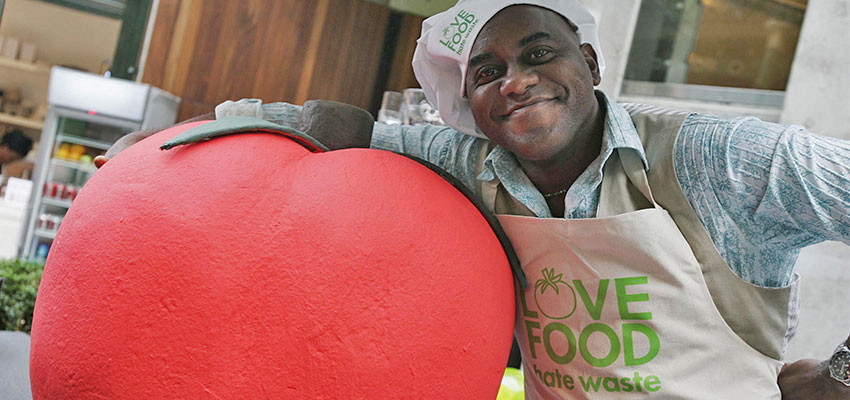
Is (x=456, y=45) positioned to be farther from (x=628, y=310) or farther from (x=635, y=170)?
(x=628, y=310)

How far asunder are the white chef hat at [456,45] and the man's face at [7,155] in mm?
4314

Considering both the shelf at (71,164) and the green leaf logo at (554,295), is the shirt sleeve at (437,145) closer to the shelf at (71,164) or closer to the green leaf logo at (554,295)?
the green leaf logo at (554,295)

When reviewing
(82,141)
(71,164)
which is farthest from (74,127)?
(71,164)

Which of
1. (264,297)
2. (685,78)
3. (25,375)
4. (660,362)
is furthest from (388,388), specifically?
(685,78)

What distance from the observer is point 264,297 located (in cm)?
72

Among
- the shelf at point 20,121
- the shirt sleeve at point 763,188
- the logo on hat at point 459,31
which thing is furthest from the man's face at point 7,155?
the shirt sleeve at point 763,188

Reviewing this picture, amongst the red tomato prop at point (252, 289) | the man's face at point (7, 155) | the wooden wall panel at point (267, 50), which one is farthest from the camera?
the man's face at point (7, 155)

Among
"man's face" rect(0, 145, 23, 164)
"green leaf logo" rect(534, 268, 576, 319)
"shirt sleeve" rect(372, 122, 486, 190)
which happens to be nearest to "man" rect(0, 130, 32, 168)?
"man's face" rect(0, 145, 23, 164)

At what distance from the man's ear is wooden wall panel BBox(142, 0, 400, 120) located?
0.34m

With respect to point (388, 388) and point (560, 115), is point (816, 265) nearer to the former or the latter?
point (560, 115)

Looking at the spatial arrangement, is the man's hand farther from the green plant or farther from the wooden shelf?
the wooden shelf

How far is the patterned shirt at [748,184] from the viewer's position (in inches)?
38.2

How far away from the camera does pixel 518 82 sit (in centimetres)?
113

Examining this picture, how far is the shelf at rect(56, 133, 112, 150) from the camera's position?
13.6ft
